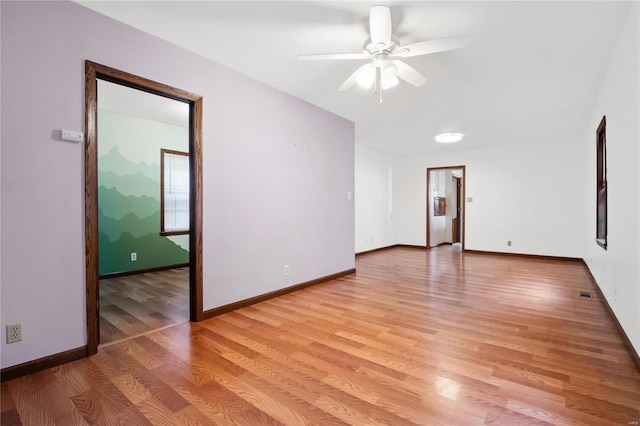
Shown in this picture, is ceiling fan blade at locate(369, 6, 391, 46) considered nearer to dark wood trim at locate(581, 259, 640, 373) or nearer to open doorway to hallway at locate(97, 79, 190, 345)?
dark wood trim at locate(581, 259, 640, 373)

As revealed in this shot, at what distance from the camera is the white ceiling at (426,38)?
87.0 inches

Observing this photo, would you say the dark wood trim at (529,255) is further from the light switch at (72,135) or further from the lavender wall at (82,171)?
the light switch at (72,135)

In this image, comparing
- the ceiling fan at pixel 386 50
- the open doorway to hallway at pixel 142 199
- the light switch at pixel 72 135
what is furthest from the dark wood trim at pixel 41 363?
the ceiling fan at pixel 386 50

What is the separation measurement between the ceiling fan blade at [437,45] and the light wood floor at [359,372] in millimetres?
2207

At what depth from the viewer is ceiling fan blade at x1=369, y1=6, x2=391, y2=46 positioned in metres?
2.06

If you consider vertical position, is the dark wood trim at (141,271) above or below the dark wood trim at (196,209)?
below

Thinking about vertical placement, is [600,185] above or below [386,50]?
below

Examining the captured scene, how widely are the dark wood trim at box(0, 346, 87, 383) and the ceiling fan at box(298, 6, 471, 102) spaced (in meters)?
2.76

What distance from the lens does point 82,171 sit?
7.23 ft

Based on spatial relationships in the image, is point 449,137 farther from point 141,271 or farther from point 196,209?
point 141,271

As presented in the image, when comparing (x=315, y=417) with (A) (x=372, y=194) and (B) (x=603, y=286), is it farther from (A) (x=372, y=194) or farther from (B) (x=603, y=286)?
(A) (x=372, y=194)

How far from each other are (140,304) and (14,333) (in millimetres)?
1537

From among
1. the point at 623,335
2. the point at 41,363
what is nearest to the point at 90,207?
the point at 41,363

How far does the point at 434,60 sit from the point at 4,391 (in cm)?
408
